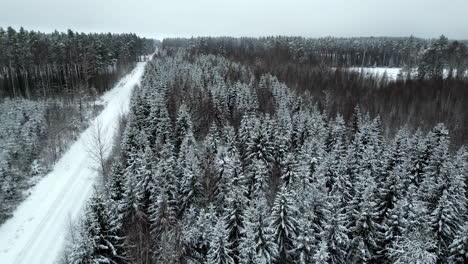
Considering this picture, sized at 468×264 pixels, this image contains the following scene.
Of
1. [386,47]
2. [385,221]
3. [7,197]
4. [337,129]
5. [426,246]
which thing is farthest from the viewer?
[386,47]

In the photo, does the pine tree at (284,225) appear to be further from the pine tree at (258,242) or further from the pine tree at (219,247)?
the pine tree at (219,247)

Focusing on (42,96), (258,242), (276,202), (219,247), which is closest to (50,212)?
(219,247)

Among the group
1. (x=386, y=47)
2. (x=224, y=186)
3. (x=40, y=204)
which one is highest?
(x=386, y=47)

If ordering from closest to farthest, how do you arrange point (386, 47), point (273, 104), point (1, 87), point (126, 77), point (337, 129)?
1. point (337, 129)
2. point (273, 104)
3. point (1, 87)
4. point (126, 77)
5. point (386, 47)

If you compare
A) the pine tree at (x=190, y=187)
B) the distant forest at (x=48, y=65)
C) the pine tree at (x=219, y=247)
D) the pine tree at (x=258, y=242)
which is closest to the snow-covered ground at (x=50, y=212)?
the pine tree at (x=190, y=187)

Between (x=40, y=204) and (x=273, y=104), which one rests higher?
(x=273, y=104)

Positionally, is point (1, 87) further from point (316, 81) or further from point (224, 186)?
point (316, 81)

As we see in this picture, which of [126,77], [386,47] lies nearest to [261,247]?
[126,77]

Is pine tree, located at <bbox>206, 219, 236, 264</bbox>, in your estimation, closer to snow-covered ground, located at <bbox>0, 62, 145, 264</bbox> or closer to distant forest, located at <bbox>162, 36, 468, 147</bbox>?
snow-covered ground, located at <bbox>0, 62, 145, 264</bbox>
